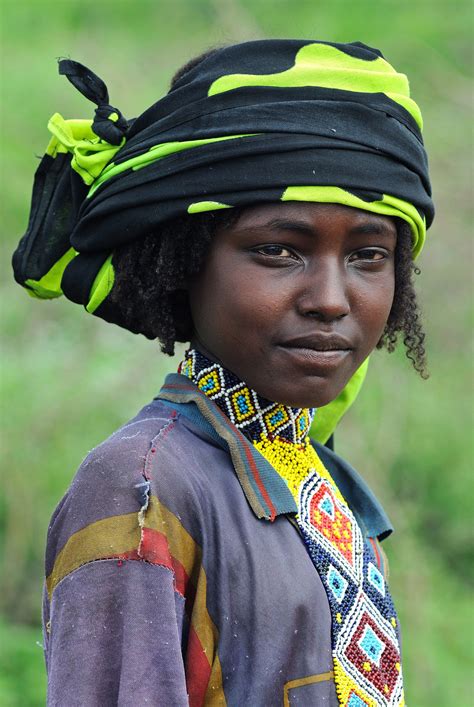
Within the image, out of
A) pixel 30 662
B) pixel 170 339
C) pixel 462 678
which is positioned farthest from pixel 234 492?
pixel 462 678

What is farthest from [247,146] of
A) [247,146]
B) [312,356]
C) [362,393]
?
[362,393]

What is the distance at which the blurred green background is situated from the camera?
4.76 m

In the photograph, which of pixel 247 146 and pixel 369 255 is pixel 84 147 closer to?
pixel 247 146

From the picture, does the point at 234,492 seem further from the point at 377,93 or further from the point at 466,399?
the point at 466,399

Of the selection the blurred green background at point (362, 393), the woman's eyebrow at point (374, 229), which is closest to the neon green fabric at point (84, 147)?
the woman's eyebrow at point (374, 229)

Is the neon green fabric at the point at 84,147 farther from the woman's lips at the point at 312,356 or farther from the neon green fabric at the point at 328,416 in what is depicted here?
the neon green fabric at the point at 328,416

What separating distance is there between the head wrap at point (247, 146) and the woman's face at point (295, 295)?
47mm

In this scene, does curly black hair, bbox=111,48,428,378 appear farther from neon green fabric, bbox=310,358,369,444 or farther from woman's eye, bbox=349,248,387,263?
neon green fabric, bbox=310,358,369,444

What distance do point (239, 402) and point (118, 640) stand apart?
1.72 feet

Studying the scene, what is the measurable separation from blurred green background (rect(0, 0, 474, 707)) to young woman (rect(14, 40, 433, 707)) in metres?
2.20

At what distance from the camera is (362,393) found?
559 centimetres

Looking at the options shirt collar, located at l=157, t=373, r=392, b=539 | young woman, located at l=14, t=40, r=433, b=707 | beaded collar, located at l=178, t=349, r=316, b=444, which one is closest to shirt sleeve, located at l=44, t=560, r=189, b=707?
young woman, located at l=14, t=40, r=433, b=707

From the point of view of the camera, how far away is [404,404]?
18.7 ft

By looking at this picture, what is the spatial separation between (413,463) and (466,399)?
0.65 m
